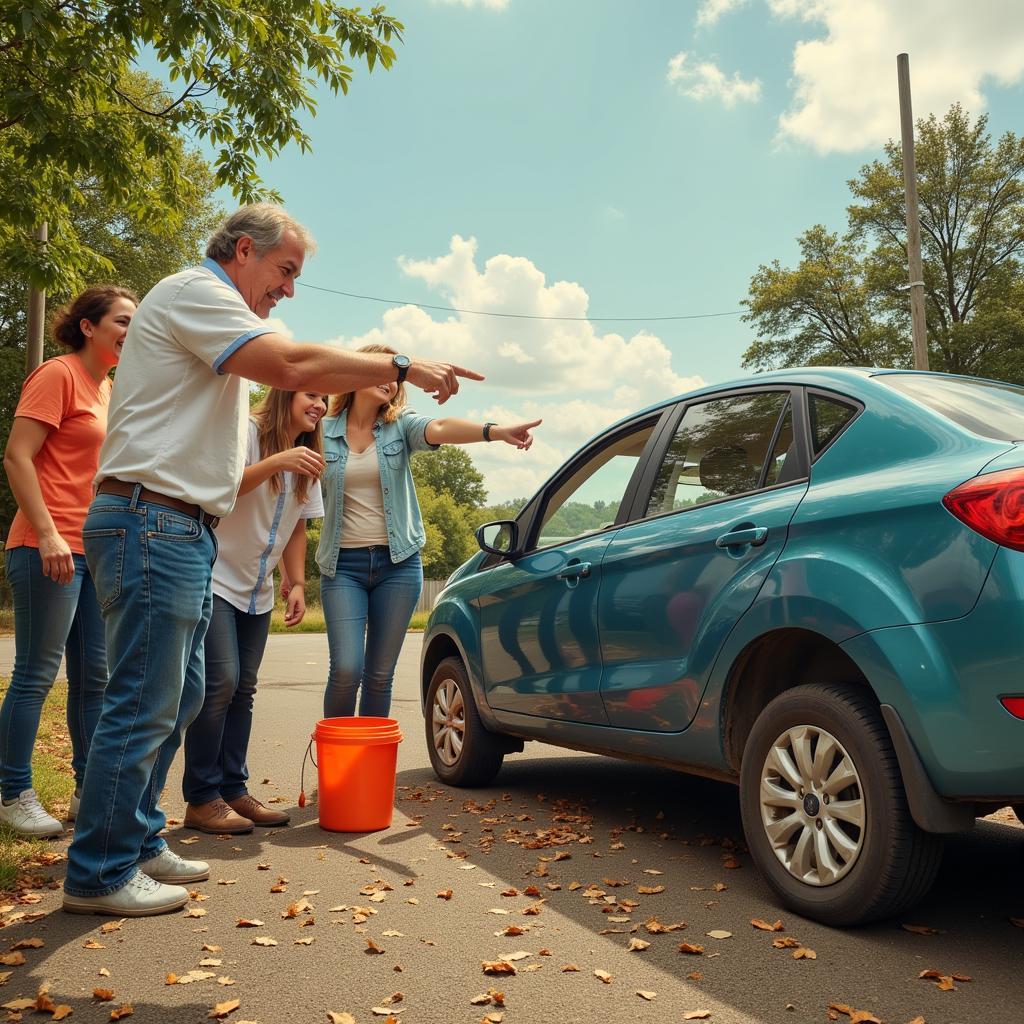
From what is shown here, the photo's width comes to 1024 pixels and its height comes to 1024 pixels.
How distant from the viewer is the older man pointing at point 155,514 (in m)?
3.38

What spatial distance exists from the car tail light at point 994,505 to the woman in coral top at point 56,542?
3.35m

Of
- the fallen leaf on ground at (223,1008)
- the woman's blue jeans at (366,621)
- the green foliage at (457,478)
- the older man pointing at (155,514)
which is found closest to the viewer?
the fallen leaf on ground at (223,1008)

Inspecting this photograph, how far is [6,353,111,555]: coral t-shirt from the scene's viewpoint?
14.9 feet

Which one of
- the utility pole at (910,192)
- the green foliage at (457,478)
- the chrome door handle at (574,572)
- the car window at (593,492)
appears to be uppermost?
the green foliage at (457,478)

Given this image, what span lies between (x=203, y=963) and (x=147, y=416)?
1.72 metres

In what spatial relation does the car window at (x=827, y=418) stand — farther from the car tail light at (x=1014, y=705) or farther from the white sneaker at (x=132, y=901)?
the white sneaker at (x=132, y=901)

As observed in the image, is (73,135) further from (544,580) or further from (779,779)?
(779,779)

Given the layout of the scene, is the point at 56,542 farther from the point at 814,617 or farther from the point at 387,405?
the point at 814,617

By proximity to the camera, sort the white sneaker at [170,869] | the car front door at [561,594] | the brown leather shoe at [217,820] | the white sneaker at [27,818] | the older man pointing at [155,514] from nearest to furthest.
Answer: the older man pointing at [155,514] < the white sneaker at [170,869] < the white sneaker at [27,818] < the car front door at [561,594] < the brown leather shoe at [217,820]

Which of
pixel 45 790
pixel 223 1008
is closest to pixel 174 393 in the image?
pixel 223 1008

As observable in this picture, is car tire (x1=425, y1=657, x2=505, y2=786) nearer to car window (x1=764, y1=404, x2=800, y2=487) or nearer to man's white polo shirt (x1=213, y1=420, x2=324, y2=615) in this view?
man's white polo shirt (x1=213, y1=420, x2=324, y2=615)

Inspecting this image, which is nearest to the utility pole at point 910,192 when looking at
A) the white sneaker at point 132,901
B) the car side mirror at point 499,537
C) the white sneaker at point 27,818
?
the car side mirror at point 499,537

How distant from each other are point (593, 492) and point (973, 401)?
6.67 ft

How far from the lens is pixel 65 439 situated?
466 cm
